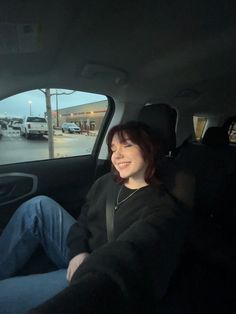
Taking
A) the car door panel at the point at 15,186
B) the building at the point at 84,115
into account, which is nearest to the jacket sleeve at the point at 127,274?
the car door panel at the point at 15,186

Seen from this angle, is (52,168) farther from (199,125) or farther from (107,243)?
(199,125)

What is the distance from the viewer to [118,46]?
176 centimetres

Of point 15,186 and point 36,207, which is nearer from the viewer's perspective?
point 36,207

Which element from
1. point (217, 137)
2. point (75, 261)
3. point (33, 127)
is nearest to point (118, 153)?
point (75, 261)

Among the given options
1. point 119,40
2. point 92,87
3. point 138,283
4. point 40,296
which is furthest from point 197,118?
point 138,283

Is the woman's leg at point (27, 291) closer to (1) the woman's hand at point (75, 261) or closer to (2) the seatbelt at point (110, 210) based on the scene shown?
(1) the woman's hand at point (75, 261)

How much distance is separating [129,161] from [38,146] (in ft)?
4.28

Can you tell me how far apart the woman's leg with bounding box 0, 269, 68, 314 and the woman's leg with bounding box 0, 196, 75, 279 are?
30 cm

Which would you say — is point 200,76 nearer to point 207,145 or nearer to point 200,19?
point 207,145

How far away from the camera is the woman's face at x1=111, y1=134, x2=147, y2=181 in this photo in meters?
1.54

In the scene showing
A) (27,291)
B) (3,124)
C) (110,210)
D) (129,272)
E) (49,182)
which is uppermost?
(3,124)

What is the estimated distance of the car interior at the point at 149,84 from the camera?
1.39 meters

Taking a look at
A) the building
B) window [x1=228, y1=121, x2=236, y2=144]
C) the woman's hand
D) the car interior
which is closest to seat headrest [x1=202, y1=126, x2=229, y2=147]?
the car interior

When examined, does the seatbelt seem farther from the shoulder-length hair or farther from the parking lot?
the parking lot
